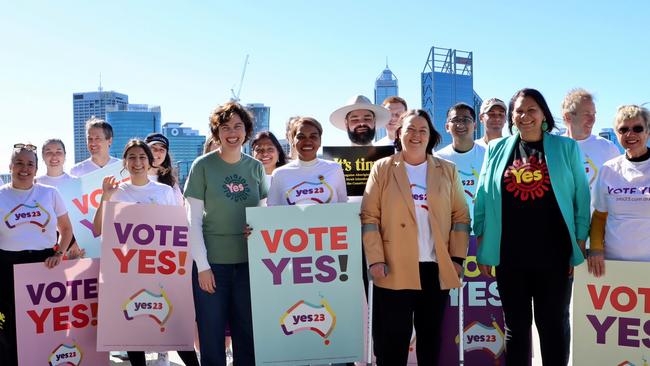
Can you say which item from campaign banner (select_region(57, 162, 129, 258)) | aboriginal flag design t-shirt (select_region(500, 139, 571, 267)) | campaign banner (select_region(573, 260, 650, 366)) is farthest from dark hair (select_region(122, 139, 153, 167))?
campaign banner (select_region(573, 260, 650, 366))

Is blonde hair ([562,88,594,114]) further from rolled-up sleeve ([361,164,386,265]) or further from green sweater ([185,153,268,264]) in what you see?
green sweater ([185,153,268,264])

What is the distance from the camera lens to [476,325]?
4559 mm

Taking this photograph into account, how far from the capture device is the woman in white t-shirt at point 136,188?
462 centimetres

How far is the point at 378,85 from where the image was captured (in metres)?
173

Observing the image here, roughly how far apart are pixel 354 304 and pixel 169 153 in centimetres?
258

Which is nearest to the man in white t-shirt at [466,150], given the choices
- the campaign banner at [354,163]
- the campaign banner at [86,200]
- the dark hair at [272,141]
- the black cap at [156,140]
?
the campaign banner at [354,163]

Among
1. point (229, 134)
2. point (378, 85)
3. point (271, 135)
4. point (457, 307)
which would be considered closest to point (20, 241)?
point (229, 134)

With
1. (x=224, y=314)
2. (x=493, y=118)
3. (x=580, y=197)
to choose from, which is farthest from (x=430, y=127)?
(x=224, y=314)

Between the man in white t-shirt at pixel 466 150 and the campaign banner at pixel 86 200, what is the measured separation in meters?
3.08

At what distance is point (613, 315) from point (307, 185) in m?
2.28

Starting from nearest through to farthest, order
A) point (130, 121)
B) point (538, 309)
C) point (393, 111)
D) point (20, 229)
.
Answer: point (538, 309) < point (20, 229) < point (393, 111) < point (130, 121)

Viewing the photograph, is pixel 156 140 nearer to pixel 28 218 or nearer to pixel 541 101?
pixel 28 218

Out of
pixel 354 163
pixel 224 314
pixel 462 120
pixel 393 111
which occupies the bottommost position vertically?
pixel 224 314

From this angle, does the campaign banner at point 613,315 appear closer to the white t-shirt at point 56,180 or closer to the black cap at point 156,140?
the black cap at point 156,140
